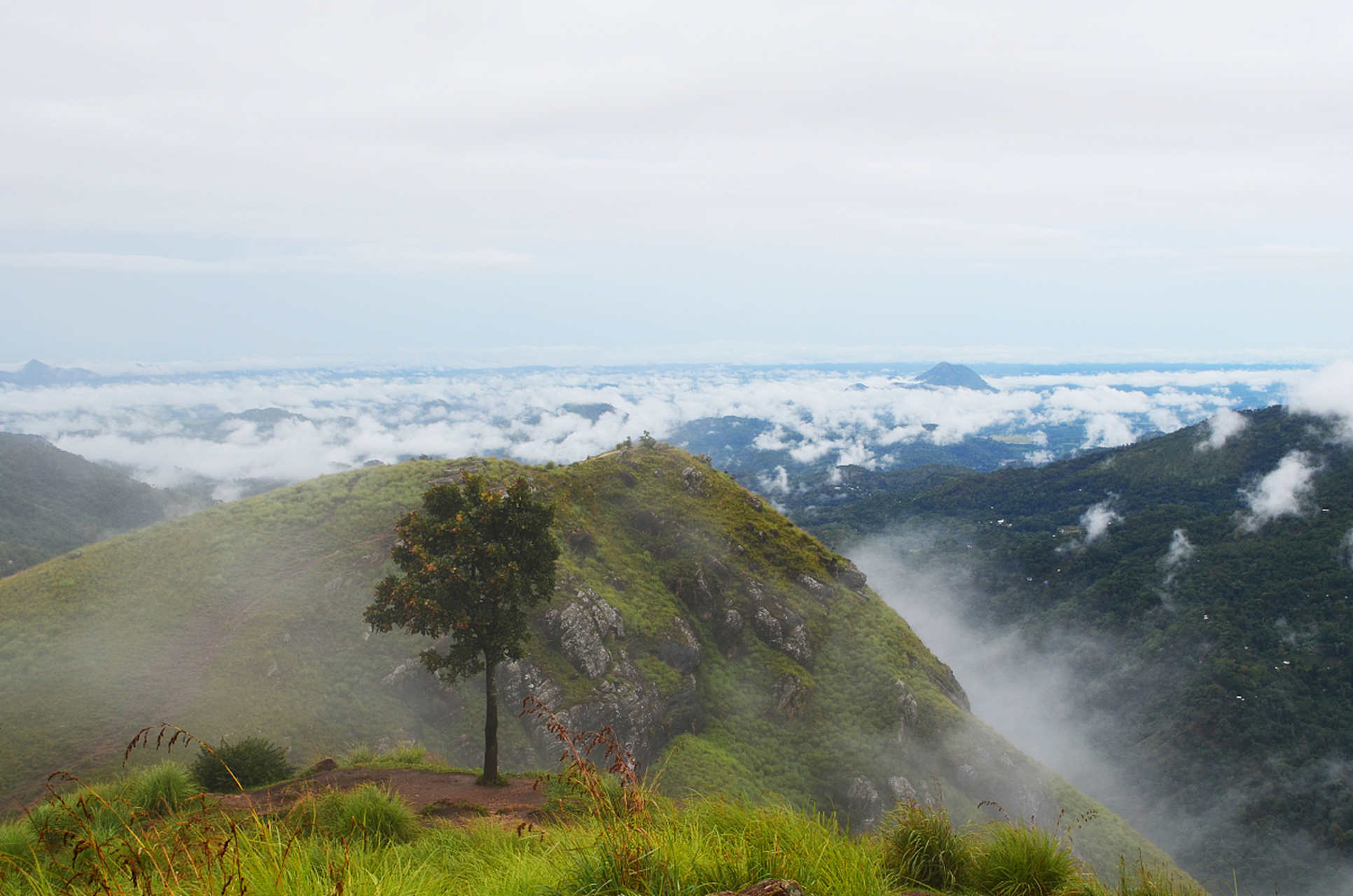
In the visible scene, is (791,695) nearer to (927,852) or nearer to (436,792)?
(436,792)

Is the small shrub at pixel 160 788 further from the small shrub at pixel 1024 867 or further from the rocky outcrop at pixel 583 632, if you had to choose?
the rocky outcrop at pixel 583 632

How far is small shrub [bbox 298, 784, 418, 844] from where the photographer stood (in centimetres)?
998

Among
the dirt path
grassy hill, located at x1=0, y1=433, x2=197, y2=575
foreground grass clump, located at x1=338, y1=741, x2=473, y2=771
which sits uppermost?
the dirt path

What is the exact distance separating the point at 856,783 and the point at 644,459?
3188cm

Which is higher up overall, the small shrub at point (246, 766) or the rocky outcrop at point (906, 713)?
the small shrub at point (246, 766)

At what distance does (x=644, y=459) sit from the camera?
2409 inches

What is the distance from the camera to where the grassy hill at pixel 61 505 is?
15225 cm

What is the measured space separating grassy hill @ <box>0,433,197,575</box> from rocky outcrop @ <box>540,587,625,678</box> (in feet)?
486

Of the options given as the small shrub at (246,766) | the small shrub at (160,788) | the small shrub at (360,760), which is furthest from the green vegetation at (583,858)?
the small shrub at (360,760)

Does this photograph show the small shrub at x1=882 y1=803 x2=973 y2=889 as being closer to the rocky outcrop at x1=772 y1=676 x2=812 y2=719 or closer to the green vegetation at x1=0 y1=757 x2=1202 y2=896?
the green vegetation at x1=0 y1=757 x2=1202 y2=896

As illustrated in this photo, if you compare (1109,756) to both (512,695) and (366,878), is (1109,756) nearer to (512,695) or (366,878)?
(512,695)

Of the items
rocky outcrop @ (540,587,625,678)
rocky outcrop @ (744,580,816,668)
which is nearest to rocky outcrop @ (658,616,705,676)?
rocky outcrop @ (540,587,625,678)

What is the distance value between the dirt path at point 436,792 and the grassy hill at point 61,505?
527 ft

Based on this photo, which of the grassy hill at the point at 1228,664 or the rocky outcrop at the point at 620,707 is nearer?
the rocky outcrop at the point at 620,707
